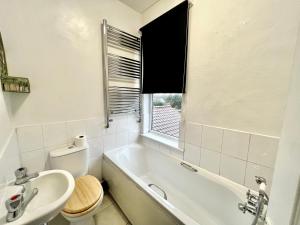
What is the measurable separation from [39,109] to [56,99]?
0.17 m

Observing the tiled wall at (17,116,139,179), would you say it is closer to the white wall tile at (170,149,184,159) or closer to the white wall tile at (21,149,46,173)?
the white wall tile at (21,149,46,173)

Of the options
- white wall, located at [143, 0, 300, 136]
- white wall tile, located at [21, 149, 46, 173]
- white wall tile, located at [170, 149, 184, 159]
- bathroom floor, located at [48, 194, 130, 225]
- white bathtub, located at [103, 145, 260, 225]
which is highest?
white wall, located at [143, 0, 300, 136]

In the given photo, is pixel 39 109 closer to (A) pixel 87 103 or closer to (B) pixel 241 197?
(A) pixel 87 103

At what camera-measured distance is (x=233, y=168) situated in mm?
1222

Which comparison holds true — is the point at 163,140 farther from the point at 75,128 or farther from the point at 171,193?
the point at 75,128

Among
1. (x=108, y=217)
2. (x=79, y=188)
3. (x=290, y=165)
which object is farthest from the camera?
(x=108, y=217)

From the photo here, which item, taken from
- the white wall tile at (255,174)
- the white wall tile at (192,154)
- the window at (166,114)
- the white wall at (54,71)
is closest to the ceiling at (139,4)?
the white wall at (54,71)

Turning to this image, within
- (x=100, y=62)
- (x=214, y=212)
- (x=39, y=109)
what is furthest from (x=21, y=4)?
(x=214, y=212)

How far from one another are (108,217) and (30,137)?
116 cm

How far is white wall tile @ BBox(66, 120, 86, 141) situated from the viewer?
4.84 ft

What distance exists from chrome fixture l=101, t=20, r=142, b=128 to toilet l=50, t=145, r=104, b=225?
51 cm

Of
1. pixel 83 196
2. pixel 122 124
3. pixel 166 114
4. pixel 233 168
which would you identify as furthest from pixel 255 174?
pixel 122 124

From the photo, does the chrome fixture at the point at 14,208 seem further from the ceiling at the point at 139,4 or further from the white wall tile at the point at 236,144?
the ceiling at the point at 139,4

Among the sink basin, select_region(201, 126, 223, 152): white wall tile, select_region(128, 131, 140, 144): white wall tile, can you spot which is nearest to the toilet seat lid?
the sink basin
